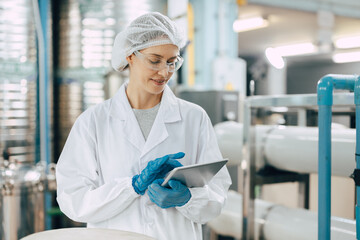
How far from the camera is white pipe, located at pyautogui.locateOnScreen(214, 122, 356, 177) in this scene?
190 cm

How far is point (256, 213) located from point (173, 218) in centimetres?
109

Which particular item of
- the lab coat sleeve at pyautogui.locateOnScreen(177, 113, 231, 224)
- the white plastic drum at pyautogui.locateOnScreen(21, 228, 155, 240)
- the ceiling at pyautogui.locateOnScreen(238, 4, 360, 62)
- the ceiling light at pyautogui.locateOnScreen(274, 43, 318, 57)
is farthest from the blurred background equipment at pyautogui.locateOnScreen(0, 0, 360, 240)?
the ceiling light at pyautogui.locateOnScreen(274, 43, 318, 57)

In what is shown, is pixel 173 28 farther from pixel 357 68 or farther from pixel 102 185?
pixel 357 68

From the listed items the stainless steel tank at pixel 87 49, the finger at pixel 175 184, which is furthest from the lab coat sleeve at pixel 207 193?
the stainless steel tank at pixel 87 49

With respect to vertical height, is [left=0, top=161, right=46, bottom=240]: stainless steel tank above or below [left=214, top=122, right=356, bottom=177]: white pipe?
below

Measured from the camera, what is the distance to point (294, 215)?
2.20 metres

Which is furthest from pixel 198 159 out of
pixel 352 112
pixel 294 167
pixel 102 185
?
pixel 352 112

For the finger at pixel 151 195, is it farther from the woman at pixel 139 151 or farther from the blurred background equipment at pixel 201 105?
the blurred background equipment at pixel 201 105

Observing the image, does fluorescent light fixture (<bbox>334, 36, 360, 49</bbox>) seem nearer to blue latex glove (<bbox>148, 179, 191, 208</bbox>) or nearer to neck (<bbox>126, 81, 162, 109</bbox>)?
neck (<bbox>126, 81, 162, 109</bbox>)

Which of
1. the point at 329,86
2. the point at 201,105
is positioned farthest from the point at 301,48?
the point at 329,86

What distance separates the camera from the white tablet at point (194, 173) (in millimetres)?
1182

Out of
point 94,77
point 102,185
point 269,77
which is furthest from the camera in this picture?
point 269,77

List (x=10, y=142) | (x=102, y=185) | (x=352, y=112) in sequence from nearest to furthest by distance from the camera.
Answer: (x=102, y=185)
(x=352, y=112)
(x=10, y=142)

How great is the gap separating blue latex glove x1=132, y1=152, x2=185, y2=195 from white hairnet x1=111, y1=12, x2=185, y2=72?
1.41 feet
